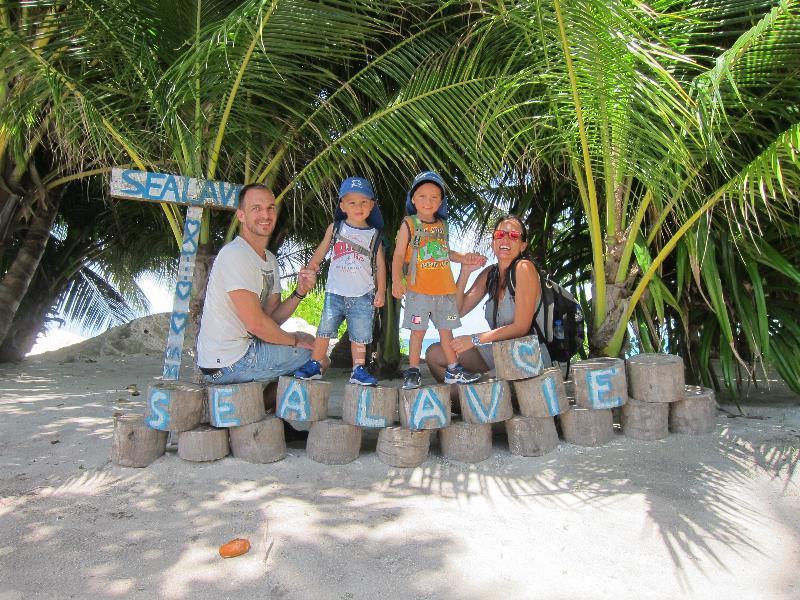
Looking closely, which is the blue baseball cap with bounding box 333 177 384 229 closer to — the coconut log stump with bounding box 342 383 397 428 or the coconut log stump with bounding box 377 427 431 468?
the coconut log stump with bounding box 342 383 397 428

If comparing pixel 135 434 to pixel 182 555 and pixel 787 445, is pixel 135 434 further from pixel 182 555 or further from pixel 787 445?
pixel 787 445

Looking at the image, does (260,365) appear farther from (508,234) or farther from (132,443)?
(508,234)

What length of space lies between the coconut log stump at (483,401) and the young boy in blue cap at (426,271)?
213mm

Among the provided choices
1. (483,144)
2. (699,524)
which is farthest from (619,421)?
(483,144)

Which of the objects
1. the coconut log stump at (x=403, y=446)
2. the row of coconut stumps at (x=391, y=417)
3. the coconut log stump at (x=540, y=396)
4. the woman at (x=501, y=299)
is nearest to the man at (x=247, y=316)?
the row of coconut stumps at (x=391, y=417)

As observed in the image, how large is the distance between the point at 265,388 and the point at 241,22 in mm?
1950

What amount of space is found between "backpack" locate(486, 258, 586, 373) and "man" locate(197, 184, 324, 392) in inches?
52.2

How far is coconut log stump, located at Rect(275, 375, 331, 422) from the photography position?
317 centimetres

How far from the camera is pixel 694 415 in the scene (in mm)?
3482

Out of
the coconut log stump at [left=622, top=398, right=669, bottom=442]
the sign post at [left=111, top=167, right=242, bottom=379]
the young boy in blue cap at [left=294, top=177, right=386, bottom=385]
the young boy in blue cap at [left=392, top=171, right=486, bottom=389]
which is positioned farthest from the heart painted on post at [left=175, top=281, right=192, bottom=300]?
the coconut log stump at [left=622, top=398, right=669, bottom=442]

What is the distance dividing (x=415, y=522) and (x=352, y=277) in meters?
1.38

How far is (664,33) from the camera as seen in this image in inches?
142

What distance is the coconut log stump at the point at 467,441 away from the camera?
3211mm

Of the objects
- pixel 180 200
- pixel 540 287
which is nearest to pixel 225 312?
pixel 180 200
